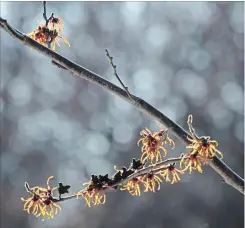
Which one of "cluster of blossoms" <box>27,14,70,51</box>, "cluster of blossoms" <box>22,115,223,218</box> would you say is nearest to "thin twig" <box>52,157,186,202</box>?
"cluster of blossoms" <box>22,115,223,218</box>

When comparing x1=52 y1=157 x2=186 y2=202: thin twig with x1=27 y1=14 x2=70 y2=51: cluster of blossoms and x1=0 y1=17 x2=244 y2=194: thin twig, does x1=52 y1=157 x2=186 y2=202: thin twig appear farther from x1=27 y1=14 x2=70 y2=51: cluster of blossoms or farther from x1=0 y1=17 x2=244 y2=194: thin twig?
x1=27 y1=14 x2=70 y2=51: cluster of blossoms

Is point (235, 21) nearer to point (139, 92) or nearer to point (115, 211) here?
point (139, 92)

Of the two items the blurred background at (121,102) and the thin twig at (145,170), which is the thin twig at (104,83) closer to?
the thin twig at (145,170)

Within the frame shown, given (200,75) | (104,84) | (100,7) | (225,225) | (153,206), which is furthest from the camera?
(100,7)

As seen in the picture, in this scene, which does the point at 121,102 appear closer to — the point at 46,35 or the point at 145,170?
the point at 46,35

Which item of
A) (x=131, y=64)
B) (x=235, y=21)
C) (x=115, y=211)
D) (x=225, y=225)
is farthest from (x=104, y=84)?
(x=235, y=21)
